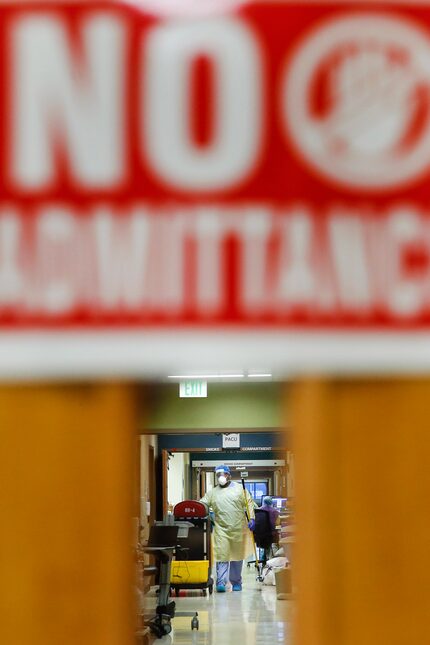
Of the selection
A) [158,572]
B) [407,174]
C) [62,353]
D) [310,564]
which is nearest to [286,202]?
[407,174]

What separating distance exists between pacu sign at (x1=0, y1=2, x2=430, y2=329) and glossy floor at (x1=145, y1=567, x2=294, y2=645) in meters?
5.08

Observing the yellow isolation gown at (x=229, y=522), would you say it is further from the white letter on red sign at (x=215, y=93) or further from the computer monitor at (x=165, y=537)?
the white letter on red sign at (x=215, y=93)

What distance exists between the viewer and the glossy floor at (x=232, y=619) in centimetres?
720

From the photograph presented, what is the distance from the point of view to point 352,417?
148 centimetres

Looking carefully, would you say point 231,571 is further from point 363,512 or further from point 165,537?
point 363,512

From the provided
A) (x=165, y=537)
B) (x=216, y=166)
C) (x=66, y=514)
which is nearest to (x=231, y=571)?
(x=165, y=537)

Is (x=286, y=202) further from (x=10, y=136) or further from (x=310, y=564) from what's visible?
(x=310, y=564)

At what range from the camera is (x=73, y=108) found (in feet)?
4.83

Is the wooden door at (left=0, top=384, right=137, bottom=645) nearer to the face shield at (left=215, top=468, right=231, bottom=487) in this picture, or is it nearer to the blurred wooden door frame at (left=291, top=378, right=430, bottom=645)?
the blurred wooden door frame at (left=291, top=378, right=430, bottom=645)

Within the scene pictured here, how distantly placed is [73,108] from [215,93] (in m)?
0.25

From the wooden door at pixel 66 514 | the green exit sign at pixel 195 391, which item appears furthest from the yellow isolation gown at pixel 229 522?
the wooden door at pixel 66 514

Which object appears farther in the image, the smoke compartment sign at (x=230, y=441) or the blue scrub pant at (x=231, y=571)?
the smoke compartment sign at (x=230, y=441)

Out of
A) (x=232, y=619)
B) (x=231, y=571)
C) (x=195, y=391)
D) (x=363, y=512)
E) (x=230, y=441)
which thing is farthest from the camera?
(x=230, y=441)

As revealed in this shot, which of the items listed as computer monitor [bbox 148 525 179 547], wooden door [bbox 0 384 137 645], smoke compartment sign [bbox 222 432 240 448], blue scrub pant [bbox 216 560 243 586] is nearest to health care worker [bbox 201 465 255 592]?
blue scrub pant [bbox 216 560 243 586]
